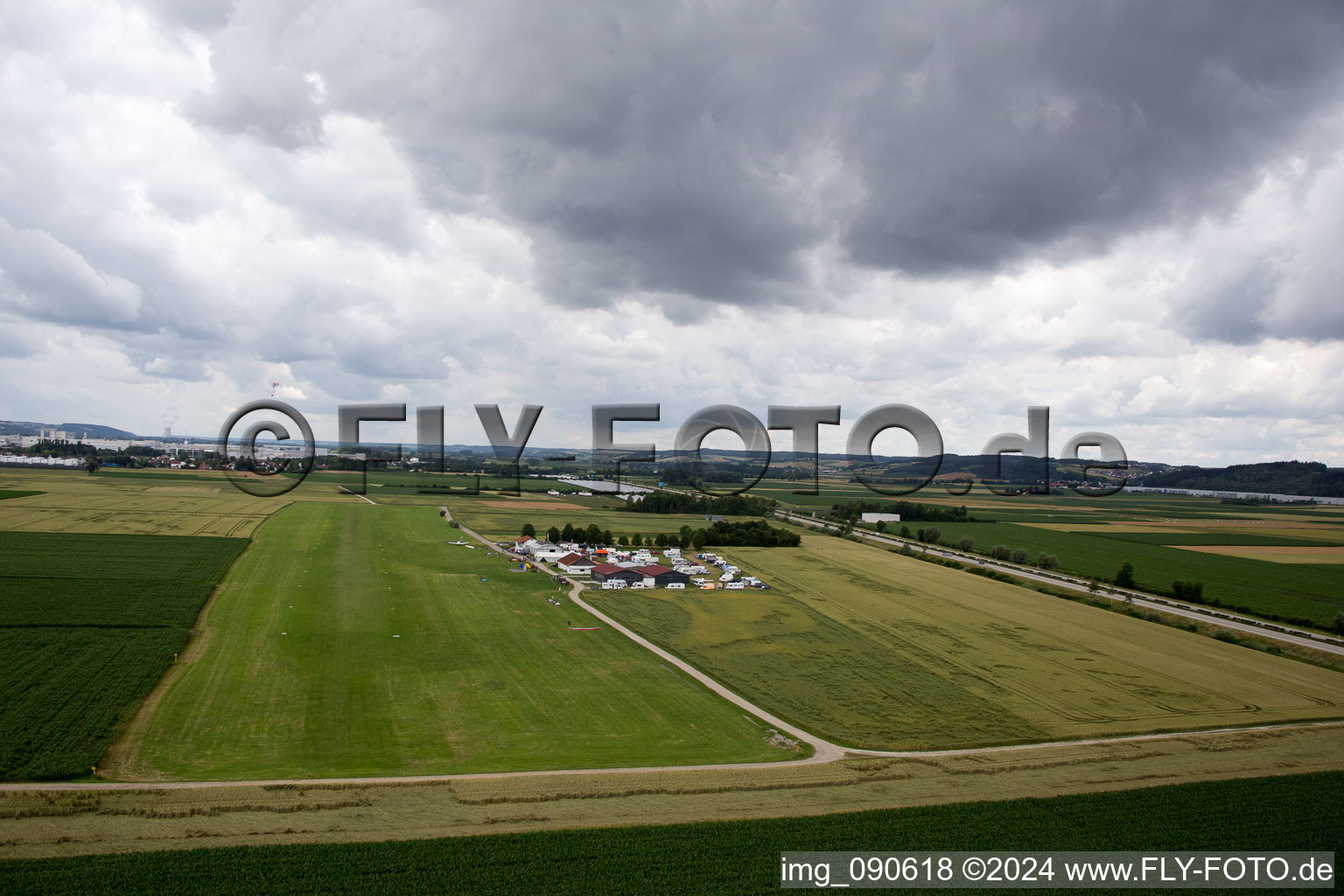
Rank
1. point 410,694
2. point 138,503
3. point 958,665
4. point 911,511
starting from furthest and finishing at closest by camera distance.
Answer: point 911,511 → point 138,503 → point 958,665 → point 410,694

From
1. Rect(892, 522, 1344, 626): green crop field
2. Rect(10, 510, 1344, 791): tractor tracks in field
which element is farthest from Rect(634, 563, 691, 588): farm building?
Rect(892, 522, 1344, 626): green crop field

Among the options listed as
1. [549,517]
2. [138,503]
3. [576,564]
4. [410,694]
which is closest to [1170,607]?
[576,564]

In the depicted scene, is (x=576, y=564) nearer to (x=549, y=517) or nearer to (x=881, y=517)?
(x=549, y=517)

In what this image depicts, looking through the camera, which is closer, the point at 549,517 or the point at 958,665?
the point at 958,665

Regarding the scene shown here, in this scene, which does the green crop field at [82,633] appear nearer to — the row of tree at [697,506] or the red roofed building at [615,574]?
the red roofed building at [615,574]

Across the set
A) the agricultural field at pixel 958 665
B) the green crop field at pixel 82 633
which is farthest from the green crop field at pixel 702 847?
the green crop field at pixel 82 633
